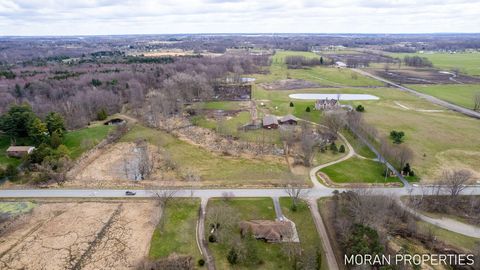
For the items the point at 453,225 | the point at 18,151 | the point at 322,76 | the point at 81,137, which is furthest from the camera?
the point at 322,76

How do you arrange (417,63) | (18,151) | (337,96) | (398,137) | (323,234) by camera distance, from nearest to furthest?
(323,234), (18,151), (398,137), (337,96), (417,63)

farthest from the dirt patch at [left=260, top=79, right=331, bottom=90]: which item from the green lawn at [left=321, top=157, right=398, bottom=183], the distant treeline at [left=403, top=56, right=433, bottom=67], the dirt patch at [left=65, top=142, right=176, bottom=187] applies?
the distant treeline at [left=403, top=56, right=433, bottom=67]

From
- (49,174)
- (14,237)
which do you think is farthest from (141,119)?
(14,237)

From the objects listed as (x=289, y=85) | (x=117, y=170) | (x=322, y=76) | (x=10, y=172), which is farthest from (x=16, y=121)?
(x=322, y=76)

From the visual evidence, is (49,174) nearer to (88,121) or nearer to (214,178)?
(214,178)

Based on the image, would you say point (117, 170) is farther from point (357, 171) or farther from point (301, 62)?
point (301, 62)

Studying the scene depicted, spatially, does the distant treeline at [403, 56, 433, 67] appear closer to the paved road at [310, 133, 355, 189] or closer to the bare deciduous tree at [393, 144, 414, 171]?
the paved road at [310, 133, 355, 189]

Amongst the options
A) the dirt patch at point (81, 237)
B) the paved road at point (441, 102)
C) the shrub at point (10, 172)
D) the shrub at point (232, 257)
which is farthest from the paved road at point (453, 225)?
the shrub at point (10, 172)
